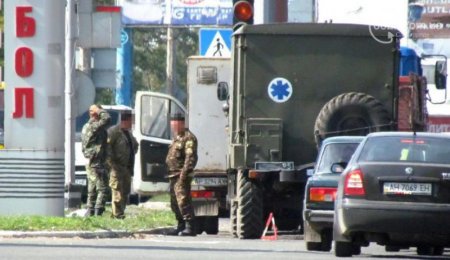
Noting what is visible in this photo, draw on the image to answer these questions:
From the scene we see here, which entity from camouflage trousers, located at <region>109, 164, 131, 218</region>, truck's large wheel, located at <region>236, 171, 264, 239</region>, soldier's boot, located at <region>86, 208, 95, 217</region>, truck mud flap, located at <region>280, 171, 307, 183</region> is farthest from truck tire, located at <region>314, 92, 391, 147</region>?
soldier's boot, located at <region>86, 208, 95, 217</region>

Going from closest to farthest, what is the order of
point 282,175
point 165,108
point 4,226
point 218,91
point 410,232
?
point 410,232 → point 4,226 → point 282,175 → point 218,91 → point 165,108

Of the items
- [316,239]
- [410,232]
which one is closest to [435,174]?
[410,232]

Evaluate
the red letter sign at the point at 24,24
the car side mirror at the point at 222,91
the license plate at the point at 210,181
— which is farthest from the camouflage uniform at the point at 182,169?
the red letter sign at the point at 24,24

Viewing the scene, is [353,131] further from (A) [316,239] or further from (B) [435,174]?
(B) [435,174]

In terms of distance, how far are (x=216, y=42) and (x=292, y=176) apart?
9.14m

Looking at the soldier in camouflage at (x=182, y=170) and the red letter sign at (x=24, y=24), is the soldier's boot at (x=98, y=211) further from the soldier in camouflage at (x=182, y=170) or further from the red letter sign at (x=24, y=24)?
the red letter sign at (x=24, y=24)

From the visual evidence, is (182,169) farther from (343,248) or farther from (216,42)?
(216,42)

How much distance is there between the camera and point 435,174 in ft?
56.1

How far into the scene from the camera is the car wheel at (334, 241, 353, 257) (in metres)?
17.8

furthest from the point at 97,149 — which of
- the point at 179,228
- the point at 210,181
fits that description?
the point at 179,228

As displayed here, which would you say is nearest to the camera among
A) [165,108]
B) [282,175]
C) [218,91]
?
[282,175]

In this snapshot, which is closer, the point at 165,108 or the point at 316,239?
the point at 316,239

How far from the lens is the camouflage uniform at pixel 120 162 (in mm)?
24828

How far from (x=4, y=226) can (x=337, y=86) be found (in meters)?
5.11
